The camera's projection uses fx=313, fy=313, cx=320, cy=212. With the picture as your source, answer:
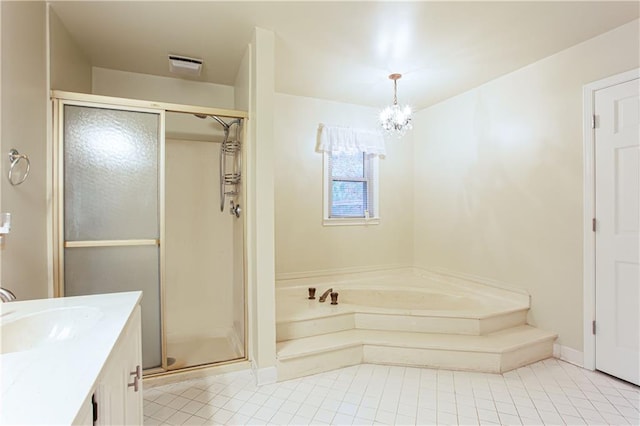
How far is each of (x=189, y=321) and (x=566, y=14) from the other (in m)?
3.93

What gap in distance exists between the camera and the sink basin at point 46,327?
1094 millimetres

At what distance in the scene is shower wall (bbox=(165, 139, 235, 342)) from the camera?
3.08 metres

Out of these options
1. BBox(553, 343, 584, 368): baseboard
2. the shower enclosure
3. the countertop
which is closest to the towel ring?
the shower enclosure

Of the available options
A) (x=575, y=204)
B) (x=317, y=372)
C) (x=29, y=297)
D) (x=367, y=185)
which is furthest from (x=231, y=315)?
(x=575, y=204)

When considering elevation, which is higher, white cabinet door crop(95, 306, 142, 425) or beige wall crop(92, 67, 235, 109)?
beige wall crop(92, 67, 235, 109)

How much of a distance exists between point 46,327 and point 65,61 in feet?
6.48

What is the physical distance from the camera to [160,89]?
2.94m

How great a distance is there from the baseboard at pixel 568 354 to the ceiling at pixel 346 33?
242 cm

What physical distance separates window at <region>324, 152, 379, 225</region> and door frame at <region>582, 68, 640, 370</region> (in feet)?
6.75

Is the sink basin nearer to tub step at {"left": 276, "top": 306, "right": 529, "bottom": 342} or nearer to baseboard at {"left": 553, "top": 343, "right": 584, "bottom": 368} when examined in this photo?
tub step at {"left": 276, "top": 306, "right": 529, "bottom": 342}

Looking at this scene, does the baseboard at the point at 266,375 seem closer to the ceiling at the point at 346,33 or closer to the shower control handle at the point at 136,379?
the shower control handle at the point at 136,379

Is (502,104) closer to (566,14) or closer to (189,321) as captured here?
(566,14)

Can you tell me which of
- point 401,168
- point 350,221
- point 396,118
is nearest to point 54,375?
point 396,118

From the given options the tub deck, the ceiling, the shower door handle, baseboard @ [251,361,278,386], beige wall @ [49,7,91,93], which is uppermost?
the ceiling
